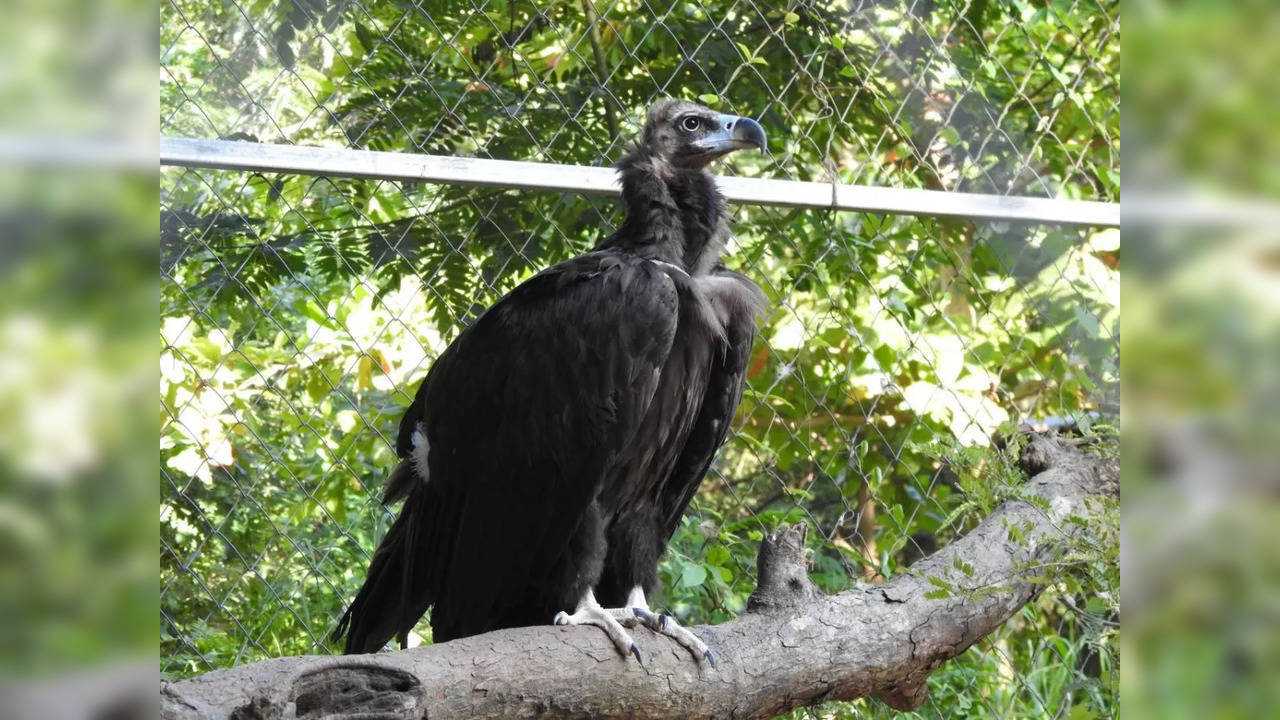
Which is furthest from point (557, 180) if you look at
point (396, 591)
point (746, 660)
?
point (746, 660)

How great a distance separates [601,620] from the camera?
8.31 ft

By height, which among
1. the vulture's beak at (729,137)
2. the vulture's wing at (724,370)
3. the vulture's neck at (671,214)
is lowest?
the vulture's wing at (724,370)

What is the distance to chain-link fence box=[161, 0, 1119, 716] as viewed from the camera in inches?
127

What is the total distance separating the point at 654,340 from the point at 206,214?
133cm

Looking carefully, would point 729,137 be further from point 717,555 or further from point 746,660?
point 746,660

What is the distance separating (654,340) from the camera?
2688 mm

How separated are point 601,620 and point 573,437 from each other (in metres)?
0.42

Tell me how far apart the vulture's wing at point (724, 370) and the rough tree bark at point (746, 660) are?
41 centimetres

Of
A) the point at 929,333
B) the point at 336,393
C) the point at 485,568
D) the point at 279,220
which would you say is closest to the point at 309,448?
the point at 336,393

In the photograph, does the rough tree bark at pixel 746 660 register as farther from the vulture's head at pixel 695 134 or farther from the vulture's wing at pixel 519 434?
the vulture's head at pixel 695 134

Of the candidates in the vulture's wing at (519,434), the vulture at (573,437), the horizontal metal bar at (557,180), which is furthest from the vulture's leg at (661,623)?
the horizontal metal bar at (557,180)

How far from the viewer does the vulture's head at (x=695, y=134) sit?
3293 millimetres

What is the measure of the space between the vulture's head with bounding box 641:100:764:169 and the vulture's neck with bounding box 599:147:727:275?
0.09 m

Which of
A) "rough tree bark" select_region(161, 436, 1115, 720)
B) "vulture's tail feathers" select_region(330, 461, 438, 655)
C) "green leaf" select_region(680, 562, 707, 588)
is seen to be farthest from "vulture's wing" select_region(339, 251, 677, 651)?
"green leaf" select_region(680, 562, 707, 588)
